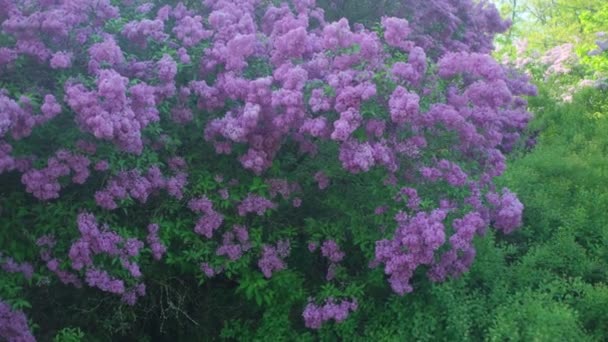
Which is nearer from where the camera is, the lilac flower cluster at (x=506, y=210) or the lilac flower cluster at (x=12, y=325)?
the lilac flower cluster at (x=12, y=325)

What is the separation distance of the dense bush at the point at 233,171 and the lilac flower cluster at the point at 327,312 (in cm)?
2

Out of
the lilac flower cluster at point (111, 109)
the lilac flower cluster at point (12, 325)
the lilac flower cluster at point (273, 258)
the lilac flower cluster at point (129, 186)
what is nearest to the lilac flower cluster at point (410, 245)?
the lilac flower cluster at point (273, 258)

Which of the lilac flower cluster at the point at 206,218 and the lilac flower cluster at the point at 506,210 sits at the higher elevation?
the lilac flower cluster at the point at 506,210

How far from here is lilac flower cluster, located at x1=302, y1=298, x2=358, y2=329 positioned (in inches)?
192

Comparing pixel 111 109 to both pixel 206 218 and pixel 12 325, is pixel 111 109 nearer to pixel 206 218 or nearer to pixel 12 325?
pixel 206 218

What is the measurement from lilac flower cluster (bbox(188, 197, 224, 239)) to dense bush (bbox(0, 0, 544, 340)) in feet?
0.05

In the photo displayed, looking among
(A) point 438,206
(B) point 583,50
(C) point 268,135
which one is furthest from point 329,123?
(B) point 583,50

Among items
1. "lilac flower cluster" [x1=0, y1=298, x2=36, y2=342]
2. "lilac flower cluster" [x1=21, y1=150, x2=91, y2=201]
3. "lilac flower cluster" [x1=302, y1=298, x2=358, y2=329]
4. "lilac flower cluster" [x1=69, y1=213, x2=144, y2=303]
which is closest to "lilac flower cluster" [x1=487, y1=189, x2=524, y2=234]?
"lilac flower cluster" [x1=302, y1=298, x2=358, y2=329]

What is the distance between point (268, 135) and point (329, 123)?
496 mm

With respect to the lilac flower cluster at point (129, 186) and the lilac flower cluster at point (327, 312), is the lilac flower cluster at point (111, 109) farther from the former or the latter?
the lilac flower cluster at point (327, 312)

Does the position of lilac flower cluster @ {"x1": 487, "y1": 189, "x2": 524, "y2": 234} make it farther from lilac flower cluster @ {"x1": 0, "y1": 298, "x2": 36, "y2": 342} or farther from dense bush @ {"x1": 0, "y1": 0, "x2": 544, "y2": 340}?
lilac flower cluster @ {"x1": 0, "y1": 298, "x2": 36, "y2": 342}

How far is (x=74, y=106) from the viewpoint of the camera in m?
4.02

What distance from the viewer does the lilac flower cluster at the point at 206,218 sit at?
15.8 feet

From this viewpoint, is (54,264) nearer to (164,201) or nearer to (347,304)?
(164,201)
